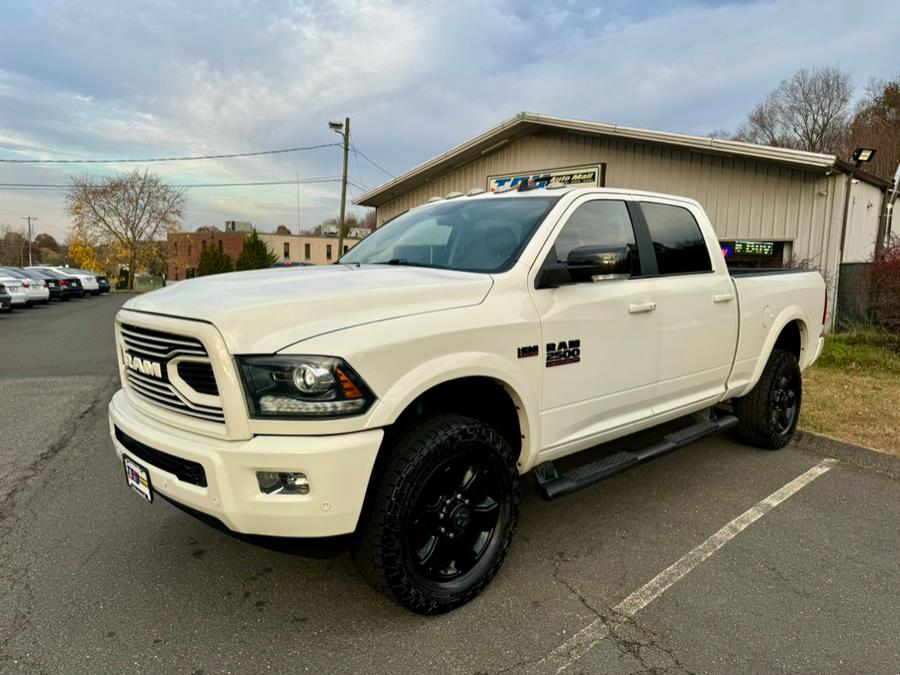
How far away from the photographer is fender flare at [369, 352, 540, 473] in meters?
2.29

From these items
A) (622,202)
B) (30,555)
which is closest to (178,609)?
(30,555)

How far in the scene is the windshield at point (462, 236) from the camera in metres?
3.14

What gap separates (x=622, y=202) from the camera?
3643mm

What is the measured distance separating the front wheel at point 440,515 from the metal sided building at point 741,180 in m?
9.93

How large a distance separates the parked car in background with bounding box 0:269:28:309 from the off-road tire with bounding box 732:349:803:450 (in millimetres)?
21945

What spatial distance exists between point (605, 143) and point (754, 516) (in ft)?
38.0

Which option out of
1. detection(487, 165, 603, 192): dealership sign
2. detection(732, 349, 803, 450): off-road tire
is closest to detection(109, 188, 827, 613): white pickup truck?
detection(732, 349, 803, 450): off-road tire

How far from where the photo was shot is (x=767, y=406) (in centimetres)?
473

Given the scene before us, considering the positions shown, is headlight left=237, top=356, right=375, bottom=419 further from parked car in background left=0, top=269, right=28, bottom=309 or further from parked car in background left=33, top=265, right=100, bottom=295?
parked car in background left=33, top=265, right=100, bottom=295

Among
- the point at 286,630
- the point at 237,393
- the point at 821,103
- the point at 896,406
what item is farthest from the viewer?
the point at 821,103

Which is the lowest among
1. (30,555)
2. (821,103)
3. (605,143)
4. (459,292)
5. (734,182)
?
(30,555)

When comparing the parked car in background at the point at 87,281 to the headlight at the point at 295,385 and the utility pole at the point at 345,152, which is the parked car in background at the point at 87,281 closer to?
the utility pole at the point at 345,152

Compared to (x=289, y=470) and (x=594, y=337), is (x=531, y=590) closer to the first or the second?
(x=594, y=337)

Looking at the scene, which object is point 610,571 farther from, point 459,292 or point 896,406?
point 896,406
